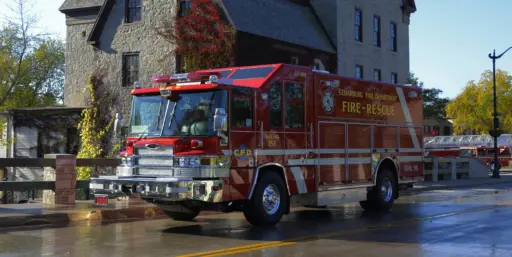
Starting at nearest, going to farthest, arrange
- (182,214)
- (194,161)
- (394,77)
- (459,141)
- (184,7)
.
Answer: (194,161) < (182,214) < (184,7) < (394,77) < (459,141)

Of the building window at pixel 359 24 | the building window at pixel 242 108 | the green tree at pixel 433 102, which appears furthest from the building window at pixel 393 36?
the green tree at pixel 433 102

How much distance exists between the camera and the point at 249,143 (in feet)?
38.5

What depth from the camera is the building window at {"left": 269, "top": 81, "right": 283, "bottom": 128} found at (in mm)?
12281

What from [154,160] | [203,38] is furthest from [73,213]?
[203,38]

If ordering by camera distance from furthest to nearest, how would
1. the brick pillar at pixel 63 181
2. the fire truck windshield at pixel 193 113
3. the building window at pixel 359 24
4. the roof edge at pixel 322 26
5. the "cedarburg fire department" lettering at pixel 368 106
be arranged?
1. the building window at pixel 359 24
2. the roof edge at pixel 322 26
3. the brick pillar at pixel 63 181
4. the "cedarburg fire department" lettering at pixel 368 106
5. the fire truck windshield at pixel 193 113

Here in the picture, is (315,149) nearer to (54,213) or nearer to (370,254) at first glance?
(370,254)

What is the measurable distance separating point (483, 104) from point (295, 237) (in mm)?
62490

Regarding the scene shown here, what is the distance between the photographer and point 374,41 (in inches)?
1364

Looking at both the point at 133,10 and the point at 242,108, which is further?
the point at 133,10

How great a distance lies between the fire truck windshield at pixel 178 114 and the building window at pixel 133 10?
16.1 meters

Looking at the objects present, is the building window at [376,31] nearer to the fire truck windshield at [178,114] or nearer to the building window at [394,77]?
the building window at [394,77]

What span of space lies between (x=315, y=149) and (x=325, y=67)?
18.0 meters

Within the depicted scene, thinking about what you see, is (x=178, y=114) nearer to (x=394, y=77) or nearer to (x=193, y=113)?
(x=193, y=113)

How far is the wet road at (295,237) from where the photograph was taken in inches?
365
